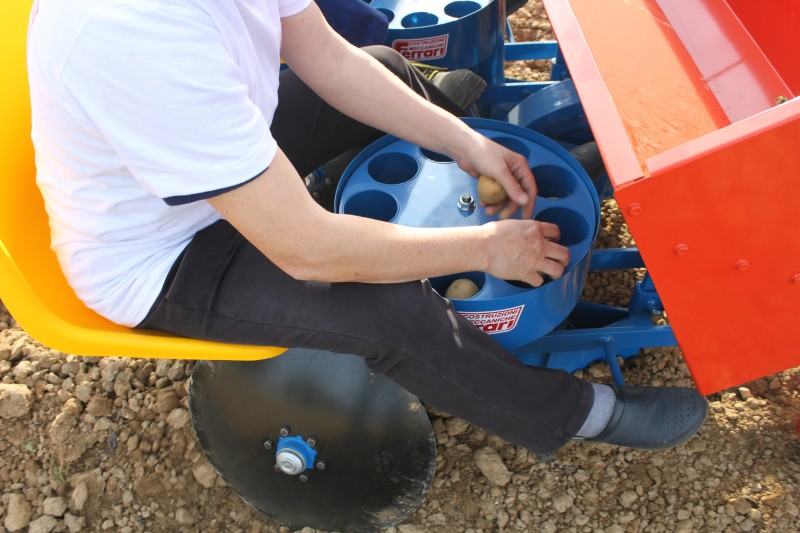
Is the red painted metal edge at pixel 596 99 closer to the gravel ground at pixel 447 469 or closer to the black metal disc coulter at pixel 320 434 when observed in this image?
the black metal disc coulter at pixel 320 434

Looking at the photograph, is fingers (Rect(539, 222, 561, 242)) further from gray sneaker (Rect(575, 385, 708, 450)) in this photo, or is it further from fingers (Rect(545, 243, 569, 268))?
gray sneaker (Rect(575, 385, 708, 450))

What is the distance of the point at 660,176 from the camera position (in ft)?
2.99

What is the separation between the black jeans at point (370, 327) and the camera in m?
1.07

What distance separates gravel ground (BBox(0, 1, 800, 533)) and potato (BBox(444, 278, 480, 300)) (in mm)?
425

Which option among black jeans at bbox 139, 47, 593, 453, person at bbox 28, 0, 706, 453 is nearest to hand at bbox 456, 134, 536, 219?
person at bbox 28, 0, 706, 453

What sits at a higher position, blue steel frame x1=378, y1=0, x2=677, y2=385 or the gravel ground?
blue steel frame x1=378, y1=0, x2=677, y2=385

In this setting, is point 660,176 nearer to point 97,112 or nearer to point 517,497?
point 97,112

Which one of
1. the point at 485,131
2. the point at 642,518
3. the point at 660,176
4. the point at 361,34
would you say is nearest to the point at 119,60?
the point at 660,176

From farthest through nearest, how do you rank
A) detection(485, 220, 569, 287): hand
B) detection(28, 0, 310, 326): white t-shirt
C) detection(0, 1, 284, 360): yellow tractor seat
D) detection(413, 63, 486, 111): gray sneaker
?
1. detection(413, 63, 486, 111): gray sneaker
2. detection(485, 220, 569, 287): hand
3. detection(0, 1, 284, 360): yellow tractor seat
4. detection(28, 0, 310, 326): white t-shirt

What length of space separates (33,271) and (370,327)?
1.63 ft

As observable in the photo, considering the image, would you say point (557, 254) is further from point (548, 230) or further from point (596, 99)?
point (596, 99)

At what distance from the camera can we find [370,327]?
1091mm

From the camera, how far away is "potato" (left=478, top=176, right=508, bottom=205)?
1253 millimetres

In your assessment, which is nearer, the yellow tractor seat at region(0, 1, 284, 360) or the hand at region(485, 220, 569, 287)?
the yellow tractor seat at region(0, 1, 284, 360)
